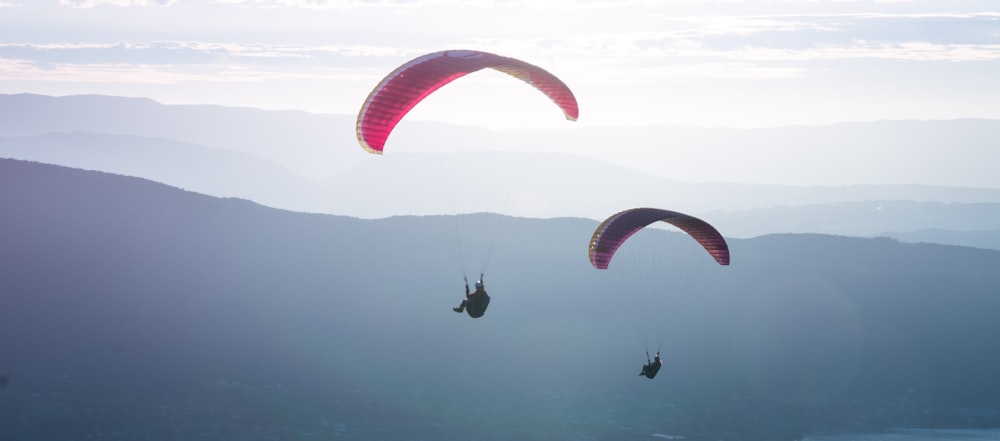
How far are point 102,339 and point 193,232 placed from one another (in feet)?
112

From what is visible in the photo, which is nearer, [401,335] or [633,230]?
[633,230]

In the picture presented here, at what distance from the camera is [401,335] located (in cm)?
12794

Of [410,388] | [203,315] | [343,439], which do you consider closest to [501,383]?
[410,388]

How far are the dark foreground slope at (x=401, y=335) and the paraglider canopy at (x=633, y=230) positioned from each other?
67482 millimetres

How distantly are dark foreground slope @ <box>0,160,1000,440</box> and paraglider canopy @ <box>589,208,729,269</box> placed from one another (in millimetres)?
67482

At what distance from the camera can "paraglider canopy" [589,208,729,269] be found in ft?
112

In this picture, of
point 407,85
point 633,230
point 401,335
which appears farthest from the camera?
point 401,335

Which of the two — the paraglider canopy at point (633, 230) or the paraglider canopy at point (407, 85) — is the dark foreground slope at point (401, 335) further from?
the paraglider canopy at point (407, 85)

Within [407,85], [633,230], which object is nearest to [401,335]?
[633,230]

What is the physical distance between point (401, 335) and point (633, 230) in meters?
95.9

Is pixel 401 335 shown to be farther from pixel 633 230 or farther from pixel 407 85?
pixel 407 85

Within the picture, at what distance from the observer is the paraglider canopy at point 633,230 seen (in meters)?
34.2

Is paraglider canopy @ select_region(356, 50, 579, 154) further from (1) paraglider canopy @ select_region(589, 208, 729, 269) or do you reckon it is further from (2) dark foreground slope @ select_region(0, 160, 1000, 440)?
(2) dark foreground slope @ select_region(0, 160, 1000, 440)

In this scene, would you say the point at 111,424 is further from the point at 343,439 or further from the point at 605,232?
the point at 605,232
